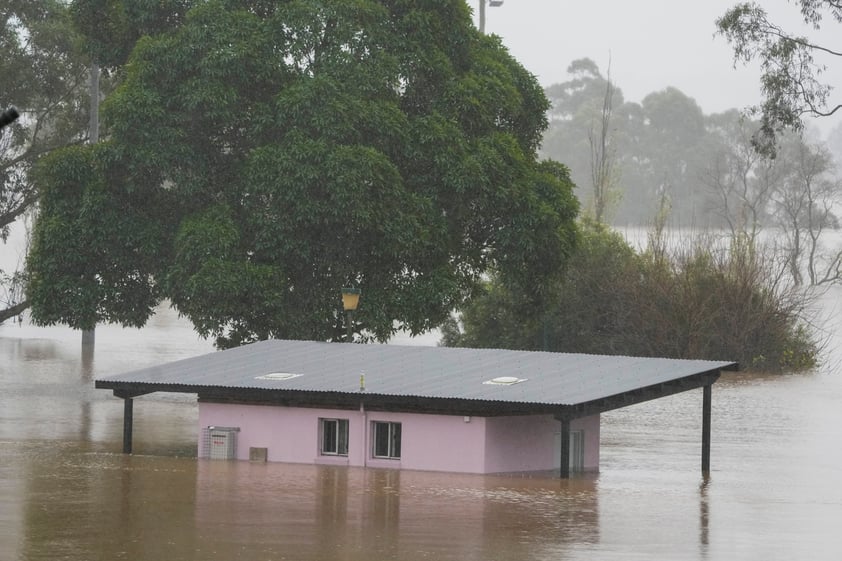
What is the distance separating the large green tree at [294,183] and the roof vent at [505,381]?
12811 millimetres

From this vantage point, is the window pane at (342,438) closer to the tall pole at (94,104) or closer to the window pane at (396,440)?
the window pane at (396,440)

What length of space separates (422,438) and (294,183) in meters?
14.7

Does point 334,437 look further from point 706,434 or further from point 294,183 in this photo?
point 294,183

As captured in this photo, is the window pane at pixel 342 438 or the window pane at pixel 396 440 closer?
the window pane at pixel 396 440

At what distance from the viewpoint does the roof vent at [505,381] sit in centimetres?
3409

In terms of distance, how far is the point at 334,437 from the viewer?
35.3 meters

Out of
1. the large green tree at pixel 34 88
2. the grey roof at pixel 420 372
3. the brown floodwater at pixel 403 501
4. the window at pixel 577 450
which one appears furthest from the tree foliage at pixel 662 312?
the window at pixel 577 450

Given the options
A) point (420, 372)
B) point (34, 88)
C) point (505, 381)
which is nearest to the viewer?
point (505, 381)

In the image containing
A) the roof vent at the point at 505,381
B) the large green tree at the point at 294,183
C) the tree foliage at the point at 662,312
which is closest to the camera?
the roof vent at the point at 505,381

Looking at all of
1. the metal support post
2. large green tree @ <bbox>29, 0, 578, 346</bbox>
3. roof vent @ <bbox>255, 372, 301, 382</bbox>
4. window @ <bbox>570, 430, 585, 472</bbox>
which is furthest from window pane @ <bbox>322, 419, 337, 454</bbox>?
large green tree @ <bbox>29, 0, 578, 346</bbox>

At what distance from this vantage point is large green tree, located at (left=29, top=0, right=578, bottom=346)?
156 feet

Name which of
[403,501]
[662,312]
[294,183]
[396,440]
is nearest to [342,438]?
[396,440]

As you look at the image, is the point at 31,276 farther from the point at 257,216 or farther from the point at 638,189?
the point at 638,189

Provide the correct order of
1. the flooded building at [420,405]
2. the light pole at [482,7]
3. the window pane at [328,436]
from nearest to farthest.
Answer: the flooded building at [420,405] → the window pane at [328,436] → the light pole at [482,7]
